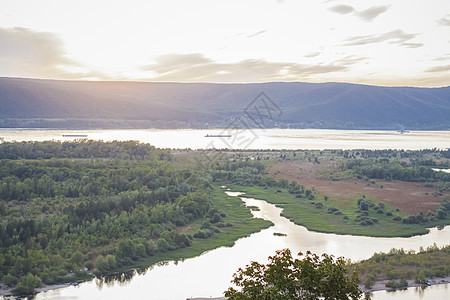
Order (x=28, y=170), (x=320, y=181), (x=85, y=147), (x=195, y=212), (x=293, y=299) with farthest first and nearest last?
(x=85, y=147) → (x=320, y=181) → (x=28, y=170) → (x=195, y=212) → (x=293, y=299)

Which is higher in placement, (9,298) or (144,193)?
(144,193)

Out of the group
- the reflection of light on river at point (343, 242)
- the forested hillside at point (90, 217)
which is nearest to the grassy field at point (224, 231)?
the forested hillside at point (90, 217)

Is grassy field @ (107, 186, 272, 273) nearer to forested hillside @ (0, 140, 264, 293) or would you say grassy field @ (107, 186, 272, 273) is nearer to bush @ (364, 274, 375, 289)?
forested hillside @ (0, 140, 264, 293)

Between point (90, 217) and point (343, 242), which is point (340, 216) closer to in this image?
point (343, 242)

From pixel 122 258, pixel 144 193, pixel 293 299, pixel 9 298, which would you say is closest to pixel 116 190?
pixel 144 193

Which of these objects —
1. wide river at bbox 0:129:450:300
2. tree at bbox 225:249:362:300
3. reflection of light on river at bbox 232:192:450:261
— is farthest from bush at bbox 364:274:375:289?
tree at bbox 225:249:362:300

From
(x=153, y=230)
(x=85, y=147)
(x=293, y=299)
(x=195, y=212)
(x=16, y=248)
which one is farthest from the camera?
(x=85, y=147)

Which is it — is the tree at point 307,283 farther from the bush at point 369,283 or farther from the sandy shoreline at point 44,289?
the sandy shoreline at point 44,289

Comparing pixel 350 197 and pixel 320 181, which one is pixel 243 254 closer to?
pixel 350 197

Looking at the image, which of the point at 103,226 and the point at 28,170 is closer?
the point at 103,226
